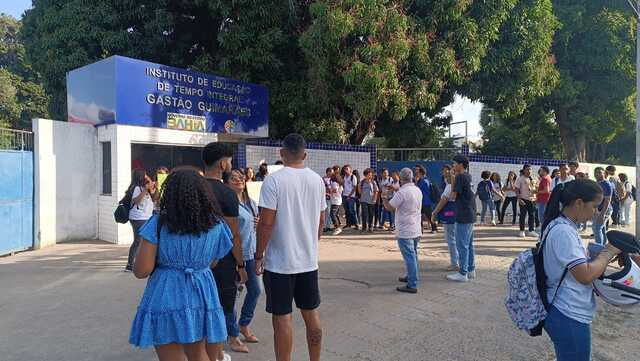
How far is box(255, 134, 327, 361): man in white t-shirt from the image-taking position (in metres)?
3.44

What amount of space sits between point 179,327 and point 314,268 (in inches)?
49.2

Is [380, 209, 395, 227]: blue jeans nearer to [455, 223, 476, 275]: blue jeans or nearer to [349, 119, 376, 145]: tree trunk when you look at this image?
[349, 119, 376, 145]: tree trunk

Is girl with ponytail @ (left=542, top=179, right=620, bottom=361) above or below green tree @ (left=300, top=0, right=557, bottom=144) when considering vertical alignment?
below

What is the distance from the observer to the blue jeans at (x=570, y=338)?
2473mm

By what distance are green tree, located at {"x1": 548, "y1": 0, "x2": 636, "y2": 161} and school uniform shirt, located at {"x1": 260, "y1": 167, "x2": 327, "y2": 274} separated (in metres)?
19.1

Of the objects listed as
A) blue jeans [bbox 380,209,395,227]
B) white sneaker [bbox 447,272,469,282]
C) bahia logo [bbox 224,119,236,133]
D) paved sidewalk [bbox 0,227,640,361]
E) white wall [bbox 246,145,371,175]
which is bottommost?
paved sidewalk [bbox 0,227,640,361]

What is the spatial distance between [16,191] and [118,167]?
1.88 meters

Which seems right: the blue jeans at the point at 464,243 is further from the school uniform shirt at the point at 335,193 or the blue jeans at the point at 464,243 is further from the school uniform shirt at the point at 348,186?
the school uniform shirt at the point at 348,186

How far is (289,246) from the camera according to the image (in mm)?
3453

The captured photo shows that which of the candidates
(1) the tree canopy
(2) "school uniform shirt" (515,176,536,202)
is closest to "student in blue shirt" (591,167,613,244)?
(2) "school uniform shirt" (515,176,536,202)

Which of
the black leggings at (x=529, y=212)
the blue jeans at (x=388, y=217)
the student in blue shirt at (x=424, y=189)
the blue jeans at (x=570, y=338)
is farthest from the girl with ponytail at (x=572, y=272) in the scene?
the blue jeans at (x=388, y=217)

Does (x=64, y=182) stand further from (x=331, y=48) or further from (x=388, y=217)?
(x=388, y=217)

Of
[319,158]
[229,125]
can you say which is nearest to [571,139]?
[319,158]

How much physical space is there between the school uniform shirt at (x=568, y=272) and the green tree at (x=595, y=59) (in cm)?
1928
